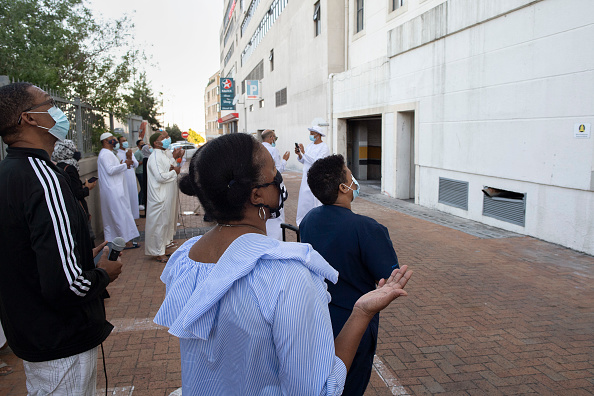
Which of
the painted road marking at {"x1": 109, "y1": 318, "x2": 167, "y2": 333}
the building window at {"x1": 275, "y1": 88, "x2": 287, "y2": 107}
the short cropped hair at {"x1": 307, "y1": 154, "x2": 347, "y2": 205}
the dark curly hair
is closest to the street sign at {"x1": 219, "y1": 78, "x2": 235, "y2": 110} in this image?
the building window at {"x1": 275, "y1": 88, "x2": 287, "y2": 107}

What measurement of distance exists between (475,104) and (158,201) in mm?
6845

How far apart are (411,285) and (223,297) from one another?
5.08m

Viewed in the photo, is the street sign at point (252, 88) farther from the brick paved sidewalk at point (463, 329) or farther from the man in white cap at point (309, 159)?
the brick paved sidewalk at point (463, 329)

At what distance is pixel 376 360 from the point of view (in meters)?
4.11

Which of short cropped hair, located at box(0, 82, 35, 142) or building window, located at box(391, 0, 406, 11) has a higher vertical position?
building window, located at box(391, 0, 406, 11)

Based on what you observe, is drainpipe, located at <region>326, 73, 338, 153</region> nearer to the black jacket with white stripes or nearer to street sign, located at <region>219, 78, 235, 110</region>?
the black jacket with white stripes

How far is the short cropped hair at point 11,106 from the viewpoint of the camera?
7.15 feet

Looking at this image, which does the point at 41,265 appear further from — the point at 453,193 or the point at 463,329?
the point at 453,193

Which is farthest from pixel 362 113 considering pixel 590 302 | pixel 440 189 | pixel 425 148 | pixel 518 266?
pixel 590 302

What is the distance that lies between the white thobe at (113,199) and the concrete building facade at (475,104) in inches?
279

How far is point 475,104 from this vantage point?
994 centimetres

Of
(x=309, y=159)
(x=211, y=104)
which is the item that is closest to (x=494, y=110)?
(x=309, y=159)

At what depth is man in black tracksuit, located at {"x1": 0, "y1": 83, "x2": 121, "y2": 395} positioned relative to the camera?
2.00 m

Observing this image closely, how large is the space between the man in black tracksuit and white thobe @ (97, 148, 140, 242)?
5.59m
